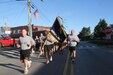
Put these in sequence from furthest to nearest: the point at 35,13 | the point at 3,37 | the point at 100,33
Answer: the point at 100,33 < the point at 3,37 < the point at 35,13

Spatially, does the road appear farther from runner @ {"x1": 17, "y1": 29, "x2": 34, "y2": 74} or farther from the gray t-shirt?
the gray t-shirt

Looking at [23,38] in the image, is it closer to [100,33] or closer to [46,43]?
[46,43]

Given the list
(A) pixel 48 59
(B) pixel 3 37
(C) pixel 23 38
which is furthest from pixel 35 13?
(C) pixel 23 38

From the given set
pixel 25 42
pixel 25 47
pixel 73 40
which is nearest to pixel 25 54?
pixel 25 47

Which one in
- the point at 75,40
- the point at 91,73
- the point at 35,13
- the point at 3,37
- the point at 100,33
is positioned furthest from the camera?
the point at 100,33

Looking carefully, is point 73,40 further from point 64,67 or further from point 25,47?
point 25,47

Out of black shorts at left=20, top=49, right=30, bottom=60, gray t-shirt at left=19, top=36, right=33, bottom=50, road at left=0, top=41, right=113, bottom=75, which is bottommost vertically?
road at left=0, top=41, right=113, bottom=75

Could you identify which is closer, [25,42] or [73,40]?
[25,42]

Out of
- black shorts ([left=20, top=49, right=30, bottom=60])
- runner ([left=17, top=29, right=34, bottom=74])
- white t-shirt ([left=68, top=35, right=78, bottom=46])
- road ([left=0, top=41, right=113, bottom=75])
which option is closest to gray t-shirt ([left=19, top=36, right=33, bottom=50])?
runner ([left=17, top=29, right=34, bottom=74])

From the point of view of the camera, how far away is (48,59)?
16.9 metres

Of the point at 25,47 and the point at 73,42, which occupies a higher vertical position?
the point at 73,42

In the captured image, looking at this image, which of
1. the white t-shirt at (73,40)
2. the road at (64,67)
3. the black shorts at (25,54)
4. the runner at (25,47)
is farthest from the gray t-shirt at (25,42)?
the white t-shirt at (73,40)

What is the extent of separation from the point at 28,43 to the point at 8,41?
29.4m

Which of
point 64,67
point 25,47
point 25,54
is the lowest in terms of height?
point 64,67
